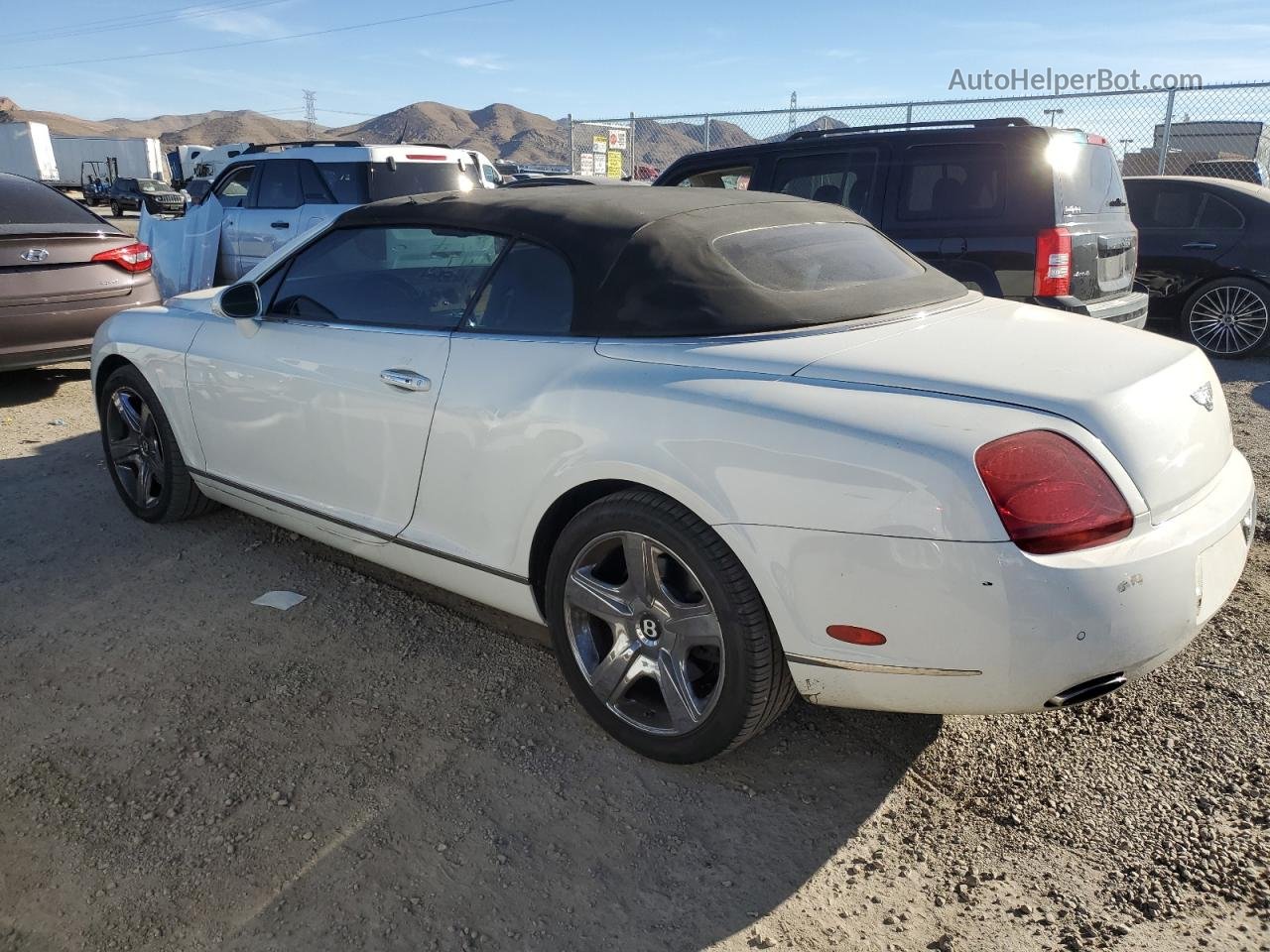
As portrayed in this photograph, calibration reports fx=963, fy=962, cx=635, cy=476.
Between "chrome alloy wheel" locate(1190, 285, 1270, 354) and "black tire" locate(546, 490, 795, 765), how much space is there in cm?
786

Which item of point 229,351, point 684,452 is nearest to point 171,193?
point 229,351

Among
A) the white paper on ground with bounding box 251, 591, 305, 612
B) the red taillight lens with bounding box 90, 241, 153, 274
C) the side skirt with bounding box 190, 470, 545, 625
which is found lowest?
Result: the white paper on ground with bounding box 251, 591, 305, 612

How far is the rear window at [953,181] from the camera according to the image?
588 centimetres

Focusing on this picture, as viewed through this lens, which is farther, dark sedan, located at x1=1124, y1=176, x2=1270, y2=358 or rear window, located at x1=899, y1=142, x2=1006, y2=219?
dark sedan, located at x1=1124, y1=176, x2=1270, y2=358

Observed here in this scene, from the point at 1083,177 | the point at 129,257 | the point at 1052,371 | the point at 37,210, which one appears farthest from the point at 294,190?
the point at 1052,371

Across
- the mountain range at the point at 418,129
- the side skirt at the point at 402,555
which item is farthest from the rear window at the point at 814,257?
the mountain range at the point at 418,129

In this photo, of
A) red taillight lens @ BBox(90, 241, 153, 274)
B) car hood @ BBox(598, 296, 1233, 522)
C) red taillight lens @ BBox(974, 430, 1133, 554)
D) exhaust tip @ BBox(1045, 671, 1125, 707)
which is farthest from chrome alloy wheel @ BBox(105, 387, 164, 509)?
exhaust tip @ BBox(1045, 671, 1125, 707)

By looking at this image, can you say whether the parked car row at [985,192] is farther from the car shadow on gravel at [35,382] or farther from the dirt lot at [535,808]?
the car shadow on gravel at [35,382]

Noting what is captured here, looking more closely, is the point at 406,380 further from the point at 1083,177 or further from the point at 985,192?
the point at 1083,177

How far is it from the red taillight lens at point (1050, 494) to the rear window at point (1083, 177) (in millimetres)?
4113

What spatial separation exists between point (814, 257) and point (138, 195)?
3703 cm

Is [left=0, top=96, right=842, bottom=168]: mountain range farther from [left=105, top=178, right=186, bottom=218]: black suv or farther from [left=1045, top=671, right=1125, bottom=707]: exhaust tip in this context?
[left=1045, top=671, right=1125, bottom=707]: exhaust tip

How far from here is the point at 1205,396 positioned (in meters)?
2.63

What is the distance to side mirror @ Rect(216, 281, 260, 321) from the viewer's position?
12.3 feet
